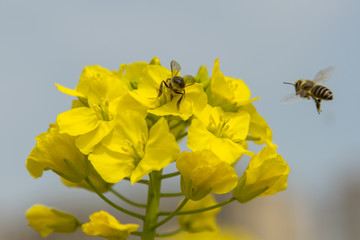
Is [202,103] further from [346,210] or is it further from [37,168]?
[346,210]

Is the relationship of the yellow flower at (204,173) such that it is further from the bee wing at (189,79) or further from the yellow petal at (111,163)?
the bee wing at (189,79)

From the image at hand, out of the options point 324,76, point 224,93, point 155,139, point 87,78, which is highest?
point 324,76

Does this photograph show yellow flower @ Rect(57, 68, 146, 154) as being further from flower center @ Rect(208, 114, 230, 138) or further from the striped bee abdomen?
the striped bee abdomen

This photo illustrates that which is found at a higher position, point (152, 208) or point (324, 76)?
point (324, 76)

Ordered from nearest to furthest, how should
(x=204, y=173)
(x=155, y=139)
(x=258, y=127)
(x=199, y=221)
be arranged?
1. (x=204, y=173)
2. (x=155, y=139)
3. (x=258, y=127)
4. (x=199, y=221)

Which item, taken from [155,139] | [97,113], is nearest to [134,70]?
[97,113]

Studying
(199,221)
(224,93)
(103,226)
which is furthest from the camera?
(199,221)

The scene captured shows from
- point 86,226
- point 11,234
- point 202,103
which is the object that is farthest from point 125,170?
point 11,234

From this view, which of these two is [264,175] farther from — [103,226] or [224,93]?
[103,226]

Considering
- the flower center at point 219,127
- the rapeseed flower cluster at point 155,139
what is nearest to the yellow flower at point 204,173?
the rapeseed flower cluster at point 155,139
